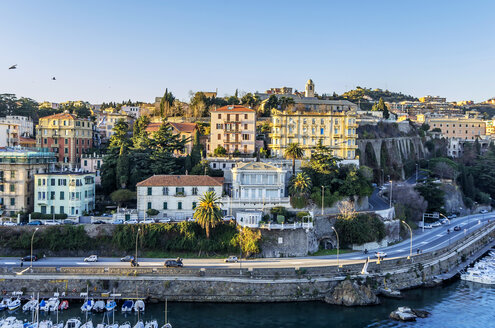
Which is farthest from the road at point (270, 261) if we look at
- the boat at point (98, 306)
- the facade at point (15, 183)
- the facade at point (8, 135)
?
the facade at point (8, 135)

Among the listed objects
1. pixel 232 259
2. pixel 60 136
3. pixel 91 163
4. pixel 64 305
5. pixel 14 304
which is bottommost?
pixel 64 305

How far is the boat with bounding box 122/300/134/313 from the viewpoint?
40.1m

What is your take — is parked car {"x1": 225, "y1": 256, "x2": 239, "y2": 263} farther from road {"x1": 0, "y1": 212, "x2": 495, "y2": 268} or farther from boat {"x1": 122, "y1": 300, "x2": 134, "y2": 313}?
boat {"x1": 122, "y1": 300, "x2": 134, "y2": 313}

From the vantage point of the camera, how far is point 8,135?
7975 cm

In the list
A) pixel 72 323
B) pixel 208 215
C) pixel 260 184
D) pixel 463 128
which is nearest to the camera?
pixel 72 323

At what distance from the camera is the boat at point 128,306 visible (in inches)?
1580

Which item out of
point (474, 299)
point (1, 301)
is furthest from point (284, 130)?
point (1, 301)

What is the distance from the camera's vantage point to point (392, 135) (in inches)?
4181

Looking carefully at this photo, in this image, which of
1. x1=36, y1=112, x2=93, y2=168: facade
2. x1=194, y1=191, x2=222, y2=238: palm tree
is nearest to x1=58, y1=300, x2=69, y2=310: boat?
x1=194, y1=191, x2=222, y2=238: palm tree

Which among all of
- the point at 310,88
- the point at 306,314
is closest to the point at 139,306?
the point at 306,314

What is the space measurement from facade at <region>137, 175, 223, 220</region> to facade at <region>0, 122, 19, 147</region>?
1513 inches

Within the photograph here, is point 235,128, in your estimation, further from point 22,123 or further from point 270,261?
point 22,123

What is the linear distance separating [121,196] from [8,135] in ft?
121

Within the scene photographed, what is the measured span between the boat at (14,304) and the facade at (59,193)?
1574 centimetres
